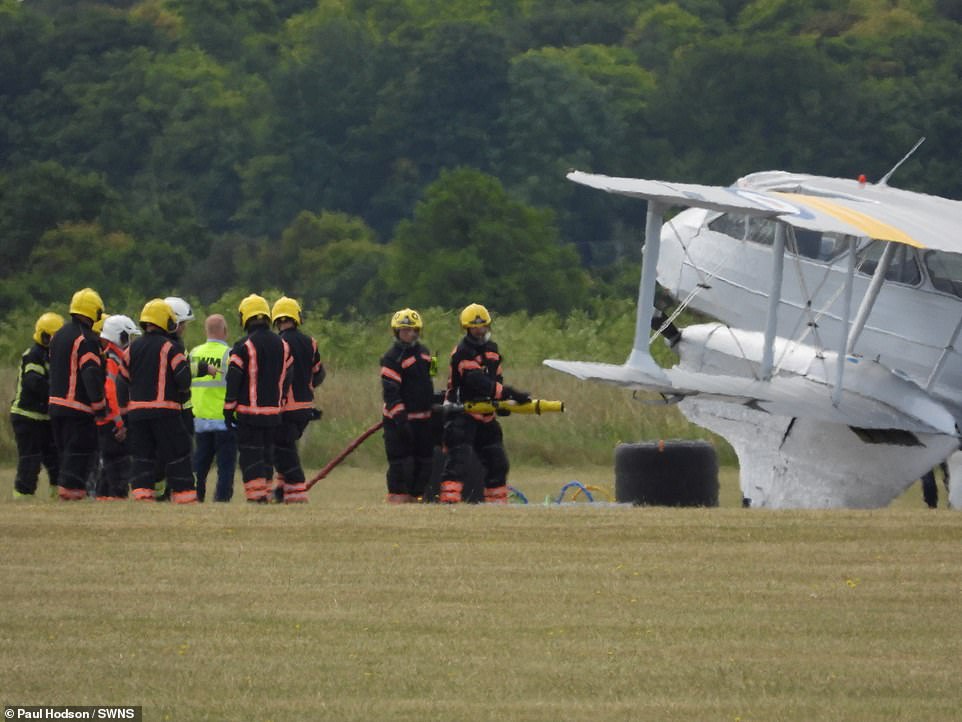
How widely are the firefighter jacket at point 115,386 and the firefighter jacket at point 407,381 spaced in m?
2.18

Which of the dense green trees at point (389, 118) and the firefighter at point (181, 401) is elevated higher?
the dense green trees at point (389, 118)

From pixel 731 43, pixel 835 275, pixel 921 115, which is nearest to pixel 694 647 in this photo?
pixel 835 275

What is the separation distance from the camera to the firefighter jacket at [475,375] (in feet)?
59.0

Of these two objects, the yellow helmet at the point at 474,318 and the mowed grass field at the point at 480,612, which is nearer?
the mowed grass field at the point at 480,612

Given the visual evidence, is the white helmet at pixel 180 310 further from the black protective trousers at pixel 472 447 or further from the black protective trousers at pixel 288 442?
the black protective trousers at pixel 472 447

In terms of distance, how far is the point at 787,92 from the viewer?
86812 mm

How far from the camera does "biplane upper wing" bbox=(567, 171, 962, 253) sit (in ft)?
57.3

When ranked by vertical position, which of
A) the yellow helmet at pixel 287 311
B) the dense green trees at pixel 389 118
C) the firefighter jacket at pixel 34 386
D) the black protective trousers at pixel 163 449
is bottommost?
the black protective trousers at pixel 163 449

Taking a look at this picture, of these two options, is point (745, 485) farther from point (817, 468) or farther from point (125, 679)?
point (125, 679)

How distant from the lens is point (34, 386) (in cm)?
1825

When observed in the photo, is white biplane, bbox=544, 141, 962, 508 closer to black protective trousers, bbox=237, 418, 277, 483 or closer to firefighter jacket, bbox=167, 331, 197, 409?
black protective trousers, bbox=237, 418, 277, 483

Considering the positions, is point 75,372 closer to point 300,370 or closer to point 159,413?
point 159,413

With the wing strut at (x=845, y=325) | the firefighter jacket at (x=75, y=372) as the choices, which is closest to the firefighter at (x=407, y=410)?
the firefighter jacket at (x=75, y=372)

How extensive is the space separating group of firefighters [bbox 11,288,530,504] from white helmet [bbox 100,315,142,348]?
0.04ft
